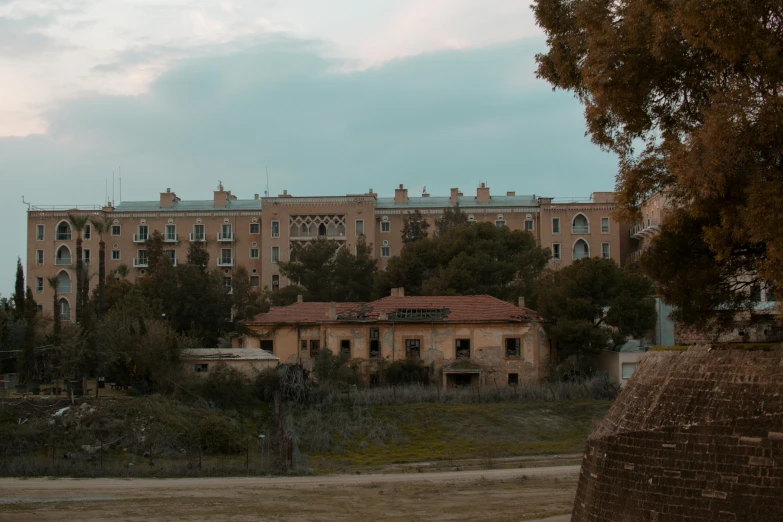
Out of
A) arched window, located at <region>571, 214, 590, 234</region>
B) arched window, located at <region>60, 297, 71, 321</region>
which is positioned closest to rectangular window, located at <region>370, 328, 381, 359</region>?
arched window, located at <region>571, 214, 590, 234</region>

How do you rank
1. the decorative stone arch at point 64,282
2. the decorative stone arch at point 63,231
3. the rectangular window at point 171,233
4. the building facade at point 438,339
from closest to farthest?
the building facade at point 438,339 < the decorative stone arch at point 64,282 < the rectangular window at point 171,233 < the decorative stone arch at point 63,231

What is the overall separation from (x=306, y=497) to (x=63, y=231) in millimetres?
77621

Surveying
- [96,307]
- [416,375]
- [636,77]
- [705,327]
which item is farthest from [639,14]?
[96,307]

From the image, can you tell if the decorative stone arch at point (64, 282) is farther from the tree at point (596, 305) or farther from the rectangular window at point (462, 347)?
the tree at point (596, 305)

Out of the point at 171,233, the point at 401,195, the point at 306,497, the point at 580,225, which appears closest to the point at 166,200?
the point at 171,233

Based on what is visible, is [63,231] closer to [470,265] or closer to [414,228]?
[414,228]

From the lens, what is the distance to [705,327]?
1847 centimetres

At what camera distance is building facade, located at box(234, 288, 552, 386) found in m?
54.2

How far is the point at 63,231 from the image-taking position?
325 feet

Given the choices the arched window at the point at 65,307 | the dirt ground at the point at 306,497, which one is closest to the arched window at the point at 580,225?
the arched window at the point at 65,307

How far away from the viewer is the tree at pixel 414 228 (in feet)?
301

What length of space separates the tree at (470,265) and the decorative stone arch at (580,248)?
54.6ft

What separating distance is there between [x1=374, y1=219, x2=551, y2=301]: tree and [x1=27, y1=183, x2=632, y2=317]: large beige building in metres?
17.3

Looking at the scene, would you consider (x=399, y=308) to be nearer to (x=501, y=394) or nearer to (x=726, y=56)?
(x=501, y=394)
